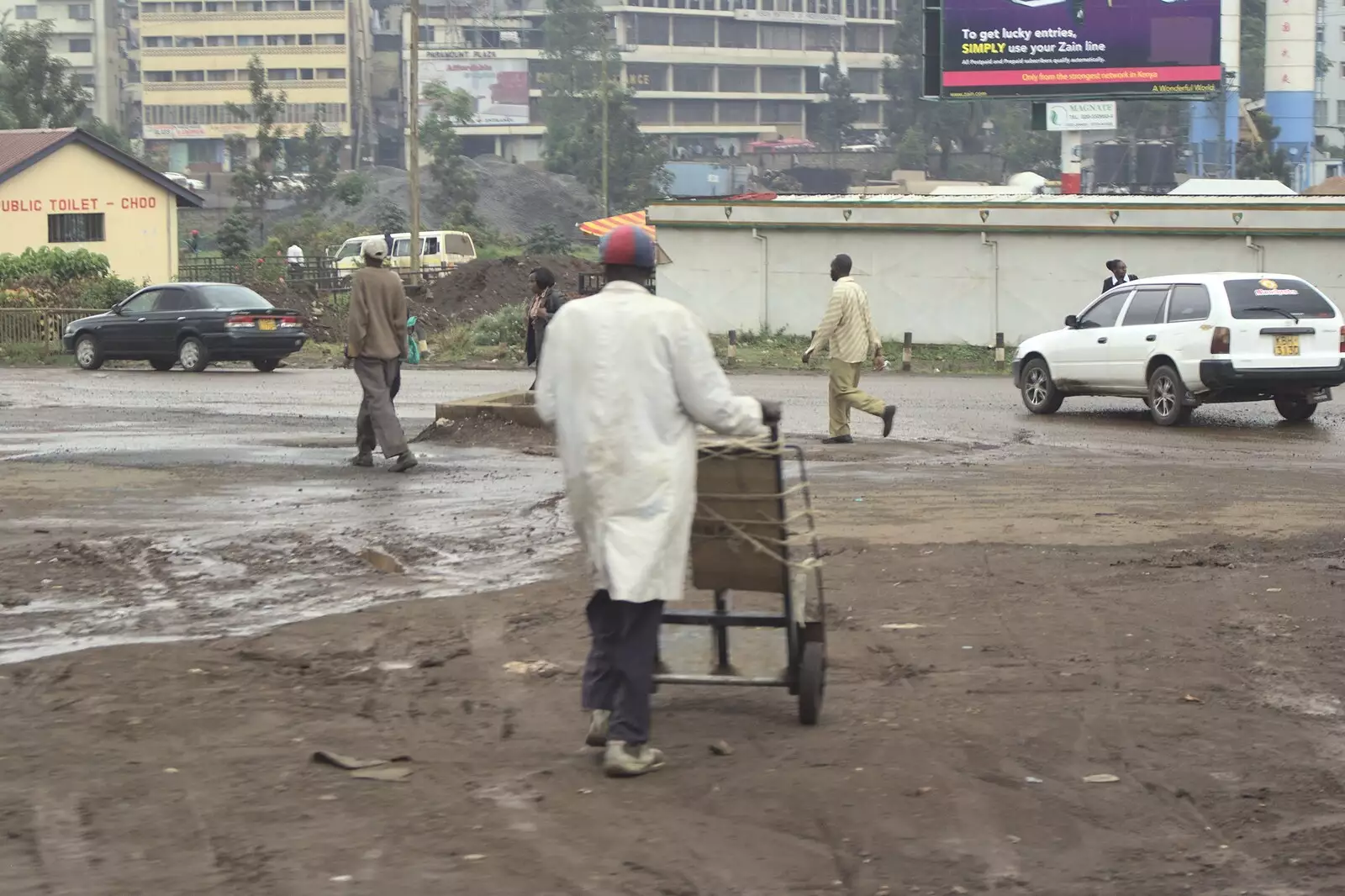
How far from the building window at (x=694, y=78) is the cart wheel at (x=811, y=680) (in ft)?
424

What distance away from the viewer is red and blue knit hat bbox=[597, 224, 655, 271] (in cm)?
599

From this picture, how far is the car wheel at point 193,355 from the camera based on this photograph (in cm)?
2872

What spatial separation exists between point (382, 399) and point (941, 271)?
22.2 meters

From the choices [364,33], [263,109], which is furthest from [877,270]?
[364,33]

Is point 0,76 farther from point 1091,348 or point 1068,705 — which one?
point 1068,705

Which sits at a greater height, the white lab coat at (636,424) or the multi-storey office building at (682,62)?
the multi-storey office building at (682,62)

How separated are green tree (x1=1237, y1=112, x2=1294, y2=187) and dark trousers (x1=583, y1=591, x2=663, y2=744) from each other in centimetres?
7888

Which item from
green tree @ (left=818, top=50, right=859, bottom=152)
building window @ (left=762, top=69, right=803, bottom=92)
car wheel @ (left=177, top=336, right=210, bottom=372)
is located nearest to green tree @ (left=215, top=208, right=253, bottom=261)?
car wheel @ (left=177, top=336, right=210, bottom=372)

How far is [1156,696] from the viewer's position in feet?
22.9

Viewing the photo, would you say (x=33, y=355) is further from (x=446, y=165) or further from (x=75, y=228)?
(x=446, y=165)

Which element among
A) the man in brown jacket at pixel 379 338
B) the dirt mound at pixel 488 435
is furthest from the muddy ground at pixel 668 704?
the dirt mound at pixel 488 435

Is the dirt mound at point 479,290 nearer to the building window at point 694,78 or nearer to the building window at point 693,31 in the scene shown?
the building window at point 694,78

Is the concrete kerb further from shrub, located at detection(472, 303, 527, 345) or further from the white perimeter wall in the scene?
the white perimeter wall

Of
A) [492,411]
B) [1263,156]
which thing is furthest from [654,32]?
[492,411]
